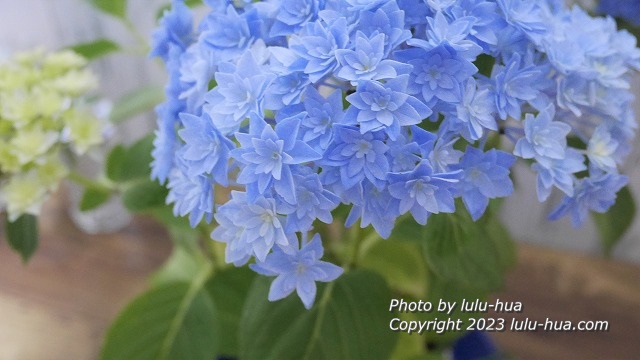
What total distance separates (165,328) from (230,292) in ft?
0.25

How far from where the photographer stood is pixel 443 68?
314 mm

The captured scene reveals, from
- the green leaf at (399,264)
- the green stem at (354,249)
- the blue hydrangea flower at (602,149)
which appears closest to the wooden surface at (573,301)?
the green leaf at (399,264)

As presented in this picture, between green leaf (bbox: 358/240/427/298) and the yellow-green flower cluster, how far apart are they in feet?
1.03

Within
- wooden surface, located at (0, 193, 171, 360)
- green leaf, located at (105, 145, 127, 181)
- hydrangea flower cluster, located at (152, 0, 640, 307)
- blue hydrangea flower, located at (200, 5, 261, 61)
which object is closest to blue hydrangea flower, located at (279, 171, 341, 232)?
hydrangea flower cluster, located at (152, 0, 640, 307)

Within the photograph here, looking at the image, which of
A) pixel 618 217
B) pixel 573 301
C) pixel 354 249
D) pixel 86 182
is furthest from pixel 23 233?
pixel 573 301

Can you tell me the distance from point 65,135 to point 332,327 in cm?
28

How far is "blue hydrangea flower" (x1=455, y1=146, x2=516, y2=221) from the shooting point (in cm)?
33

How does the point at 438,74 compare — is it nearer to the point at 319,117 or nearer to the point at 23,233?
the point at 319,117

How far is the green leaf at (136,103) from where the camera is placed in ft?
1.98

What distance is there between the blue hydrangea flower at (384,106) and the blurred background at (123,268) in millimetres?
506

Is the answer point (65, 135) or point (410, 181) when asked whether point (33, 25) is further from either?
point (410, 181)

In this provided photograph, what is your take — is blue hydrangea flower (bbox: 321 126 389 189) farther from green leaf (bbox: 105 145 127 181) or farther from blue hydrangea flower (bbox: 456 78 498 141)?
green leaf (bbox: 105 145 127 181)

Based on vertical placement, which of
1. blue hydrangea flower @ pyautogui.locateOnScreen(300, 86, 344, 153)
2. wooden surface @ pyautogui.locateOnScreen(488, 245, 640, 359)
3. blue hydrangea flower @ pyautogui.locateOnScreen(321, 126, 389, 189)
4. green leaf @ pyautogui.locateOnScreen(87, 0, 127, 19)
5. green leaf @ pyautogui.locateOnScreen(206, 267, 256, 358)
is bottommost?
wooden surface @ pyautogui.locateOnScreen(488, 245, 640, 359)

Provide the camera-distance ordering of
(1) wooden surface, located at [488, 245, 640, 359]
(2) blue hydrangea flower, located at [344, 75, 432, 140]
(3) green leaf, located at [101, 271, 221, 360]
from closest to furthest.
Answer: (2) blue hydrangea flower, located at [344, 75, 432, 140] < (3) green leaf, located at [101, 271, 221, 360] < (1) wooden surface, located at [488, 245, 640, 359]
